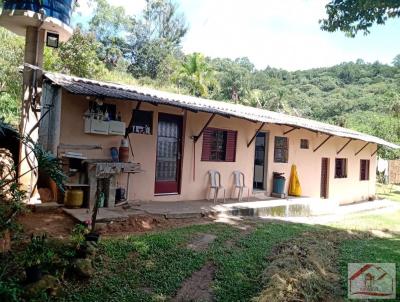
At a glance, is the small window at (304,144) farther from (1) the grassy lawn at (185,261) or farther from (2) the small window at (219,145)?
(1) the grassy lawn at (185,261)

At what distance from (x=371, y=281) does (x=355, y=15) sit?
453 centimetres

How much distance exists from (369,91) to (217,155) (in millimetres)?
34517

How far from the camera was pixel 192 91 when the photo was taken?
90.5ft

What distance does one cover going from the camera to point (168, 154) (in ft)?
30.9

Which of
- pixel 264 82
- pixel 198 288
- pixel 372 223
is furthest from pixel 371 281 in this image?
pixel 264 82

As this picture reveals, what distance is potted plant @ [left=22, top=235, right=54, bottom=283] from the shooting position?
3957 mm

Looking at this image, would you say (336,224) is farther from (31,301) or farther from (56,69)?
(56,69)

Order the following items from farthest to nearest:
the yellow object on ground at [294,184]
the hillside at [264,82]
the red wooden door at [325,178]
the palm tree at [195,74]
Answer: the palm tree at [195,74], the hillside at [264,82], the red wooden door at [325,178], the yellow object on ground at [294,184]

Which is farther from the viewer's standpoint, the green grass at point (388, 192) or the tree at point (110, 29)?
the tree at point (110, 29)

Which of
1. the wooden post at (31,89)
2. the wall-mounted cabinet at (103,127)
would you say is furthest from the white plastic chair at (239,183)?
the wooden post at (31,89)

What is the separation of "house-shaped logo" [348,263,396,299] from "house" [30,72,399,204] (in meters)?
4.63

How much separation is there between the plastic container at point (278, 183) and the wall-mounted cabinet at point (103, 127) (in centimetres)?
602

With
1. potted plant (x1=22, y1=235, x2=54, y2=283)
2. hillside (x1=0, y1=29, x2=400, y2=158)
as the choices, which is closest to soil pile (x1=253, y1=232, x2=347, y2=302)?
potted plant (x1=22, y1=235, x2=54, y2=283)

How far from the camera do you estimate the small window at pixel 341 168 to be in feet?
51.5
